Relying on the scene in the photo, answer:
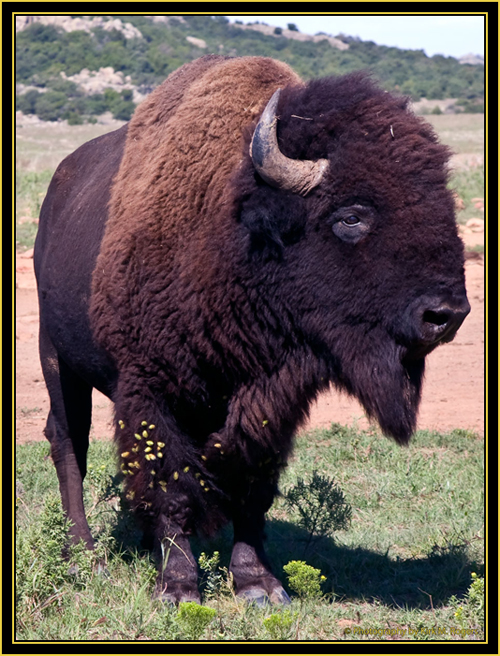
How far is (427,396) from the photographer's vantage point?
8742 millimetres

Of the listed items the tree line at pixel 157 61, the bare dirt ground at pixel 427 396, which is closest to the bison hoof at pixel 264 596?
the bare dirt ground at pixel 427 396

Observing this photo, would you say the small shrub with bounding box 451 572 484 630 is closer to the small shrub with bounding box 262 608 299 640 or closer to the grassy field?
the small shrub with bounding box 262 608 299 640

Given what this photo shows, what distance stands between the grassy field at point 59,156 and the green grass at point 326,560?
3.49 meters

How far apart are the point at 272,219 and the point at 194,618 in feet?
5.95

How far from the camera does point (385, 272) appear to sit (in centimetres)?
356

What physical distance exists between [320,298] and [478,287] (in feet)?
31.7

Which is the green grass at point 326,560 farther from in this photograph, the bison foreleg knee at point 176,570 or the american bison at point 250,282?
the american bison at point 250,282

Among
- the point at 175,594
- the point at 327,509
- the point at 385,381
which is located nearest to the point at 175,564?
the point at 175,594

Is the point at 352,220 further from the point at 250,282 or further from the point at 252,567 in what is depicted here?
the point at 252,567

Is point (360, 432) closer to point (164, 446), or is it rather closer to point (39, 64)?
point (164, 446)

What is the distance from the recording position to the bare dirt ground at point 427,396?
26.1ft

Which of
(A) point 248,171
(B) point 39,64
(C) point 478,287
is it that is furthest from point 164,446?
(B) point 39,64

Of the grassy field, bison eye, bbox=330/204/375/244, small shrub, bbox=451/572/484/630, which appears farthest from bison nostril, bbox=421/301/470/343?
the grassy field

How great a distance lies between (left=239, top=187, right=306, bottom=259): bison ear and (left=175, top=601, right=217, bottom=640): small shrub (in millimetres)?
1629
